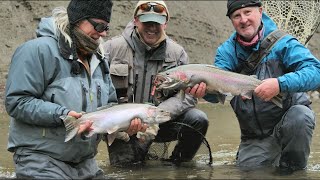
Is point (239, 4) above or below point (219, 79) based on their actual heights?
above

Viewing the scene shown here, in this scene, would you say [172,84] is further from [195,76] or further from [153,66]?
[153,66]

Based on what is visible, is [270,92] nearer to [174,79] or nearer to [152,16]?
[174,79]

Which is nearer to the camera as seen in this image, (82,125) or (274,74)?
(82,125)

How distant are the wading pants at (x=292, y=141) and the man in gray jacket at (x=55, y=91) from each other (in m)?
1.95

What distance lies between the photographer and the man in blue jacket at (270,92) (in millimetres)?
5668

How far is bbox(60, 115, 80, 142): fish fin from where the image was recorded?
4.73 m

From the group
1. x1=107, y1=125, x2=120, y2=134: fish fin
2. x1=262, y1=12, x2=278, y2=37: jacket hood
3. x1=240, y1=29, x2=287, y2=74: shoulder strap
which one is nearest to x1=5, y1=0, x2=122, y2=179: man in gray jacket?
x1=107, y1=125, x2=120, y2=134: fish fin

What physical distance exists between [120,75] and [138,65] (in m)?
0.29

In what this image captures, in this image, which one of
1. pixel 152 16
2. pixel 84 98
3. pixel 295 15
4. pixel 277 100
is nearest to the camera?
pixel 84 98

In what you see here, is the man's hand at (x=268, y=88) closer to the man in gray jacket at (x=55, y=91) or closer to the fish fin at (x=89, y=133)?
the man in gray jacket at (x=55, y=91)

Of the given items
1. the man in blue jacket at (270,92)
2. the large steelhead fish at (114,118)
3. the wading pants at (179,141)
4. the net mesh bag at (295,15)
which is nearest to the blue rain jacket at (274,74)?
the man in blue jacket at (270,92)

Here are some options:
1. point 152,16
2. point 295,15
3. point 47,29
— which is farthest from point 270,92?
point 295,15

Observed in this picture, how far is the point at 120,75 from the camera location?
6535 millimetres

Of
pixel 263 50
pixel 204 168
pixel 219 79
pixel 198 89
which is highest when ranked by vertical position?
pixel 263 50
